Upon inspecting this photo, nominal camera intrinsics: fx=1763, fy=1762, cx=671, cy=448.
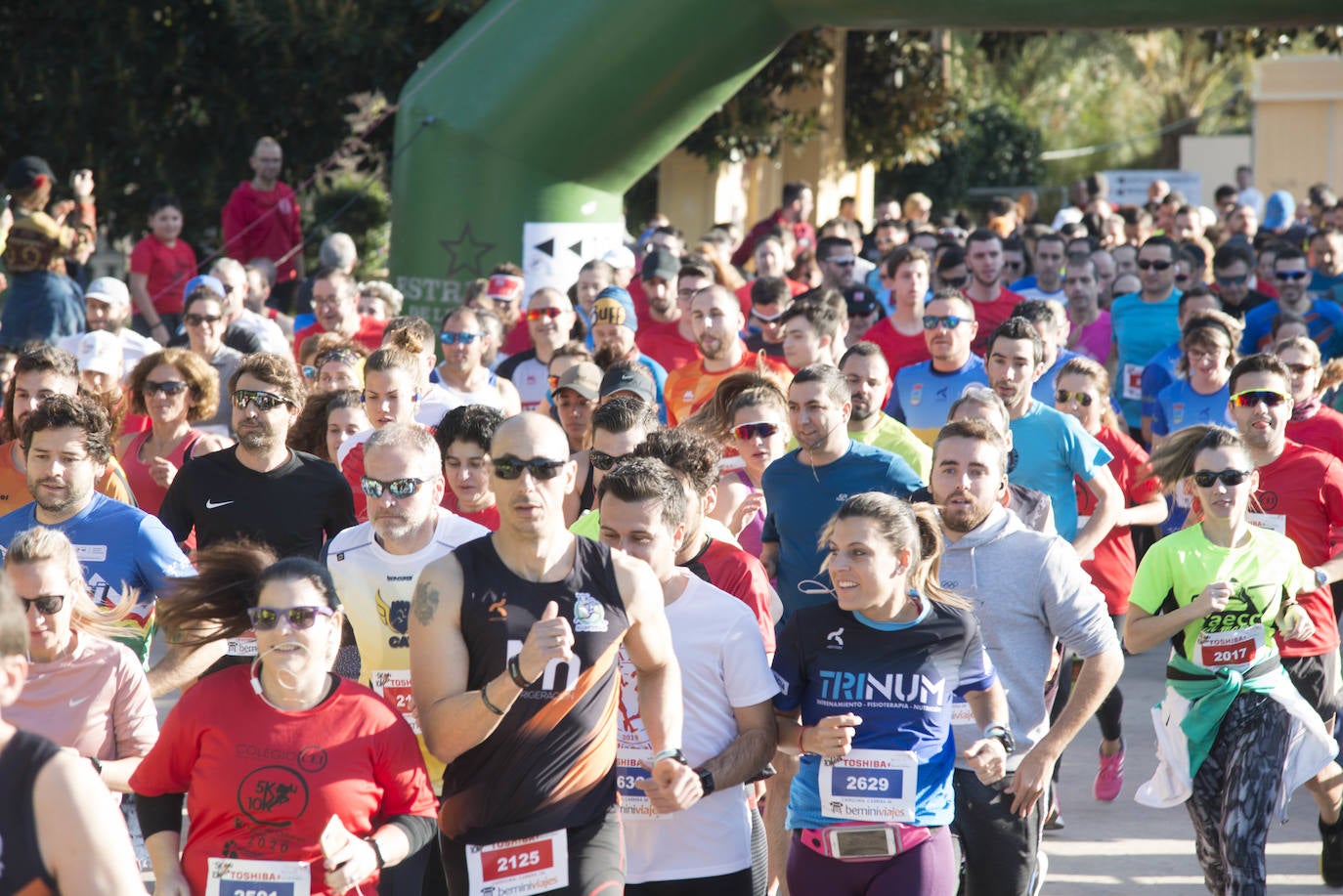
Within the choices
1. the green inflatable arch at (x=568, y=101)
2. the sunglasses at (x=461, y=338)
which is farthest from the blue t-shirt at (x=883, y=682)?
the green inflatable arch at (x=568, y=101)

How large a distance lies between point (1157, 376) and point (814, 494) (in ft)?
12.5

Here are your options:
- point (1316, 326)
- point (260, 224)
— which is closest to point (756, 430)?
point (1316, 326)

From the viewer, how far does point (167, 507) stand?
5.88m

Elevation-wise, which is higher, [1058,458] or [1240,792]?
[1058,458]

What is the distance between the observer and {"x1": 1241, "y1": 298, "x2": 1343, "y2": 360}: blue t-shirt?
34.8 ft

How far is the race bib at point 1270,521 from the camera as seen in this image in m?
6.42

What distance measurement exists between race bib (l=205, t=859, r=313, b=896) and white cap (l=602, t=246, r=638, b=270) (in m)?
7.88

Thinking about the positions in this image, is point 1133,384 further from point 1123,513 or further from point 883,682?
point 883,682

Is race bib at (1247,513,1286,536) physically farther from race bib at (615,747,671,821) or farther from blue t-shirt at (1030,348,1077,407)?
race bib at (615,747,671,821)

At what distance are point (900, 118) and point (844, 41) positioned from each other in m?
1.17

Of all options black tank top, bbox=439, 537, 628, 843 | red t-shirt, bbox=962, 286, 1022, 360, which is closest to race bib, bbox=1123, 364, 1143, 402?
red t-shirt, bbox=962, 286, 1022, 360

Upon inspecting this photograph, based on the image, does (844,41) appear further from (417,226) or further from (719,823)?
(719,823)

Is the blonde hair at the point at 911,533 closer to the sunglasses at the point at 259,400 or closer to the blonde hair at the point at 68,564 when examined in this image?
the blonde hair at the point at 68,564

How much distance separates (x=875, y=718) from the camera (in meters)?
4.31
